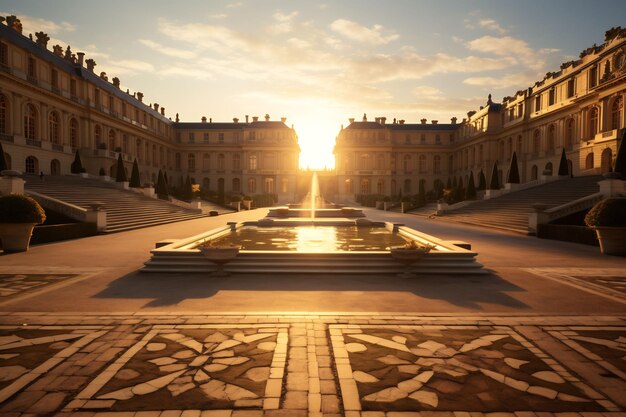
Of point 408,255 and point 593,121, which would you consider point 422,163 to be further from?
point 408,255

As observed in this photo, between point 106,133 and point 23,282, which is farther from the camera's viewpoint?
point 106,133

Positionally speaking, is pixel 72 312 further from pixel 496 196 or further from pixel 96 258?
pixel 496 196

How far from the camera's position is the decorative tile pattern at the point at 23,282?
764 cm

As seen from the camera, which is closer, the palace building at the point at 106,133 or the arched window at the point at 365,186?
the palace building at the point at 106,133

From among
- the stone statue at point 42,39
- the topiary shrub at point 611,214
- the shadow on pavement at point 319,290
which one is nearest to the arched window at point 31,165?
the stone statue at point 42,39

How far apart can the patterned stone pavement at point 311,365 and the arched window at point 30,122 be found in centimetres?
3531

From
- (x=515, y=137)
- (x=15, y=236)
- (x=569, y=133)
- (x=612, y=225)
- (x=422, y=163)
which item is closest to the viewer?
(x=612, y=225)

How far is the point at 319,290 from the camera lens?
7.93m

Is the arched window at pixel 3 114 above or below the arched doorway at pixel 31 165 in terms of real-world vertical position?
above

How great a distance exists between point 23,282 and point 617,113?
1611 inches

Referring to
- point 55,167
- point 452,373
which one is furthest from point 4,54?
point 452,373

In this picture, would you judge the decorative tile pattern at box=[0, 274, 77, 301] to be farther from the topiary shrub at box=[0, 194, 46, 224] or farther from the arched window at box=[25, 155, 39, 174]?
the arched window at box=[25, 155, 39, 174]

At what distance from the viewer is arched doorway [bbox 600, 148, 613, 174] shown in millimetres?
32344

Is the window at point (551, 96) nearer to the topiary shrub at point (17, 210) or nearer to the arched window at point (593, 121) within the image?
the arched window at point (593, 121)
